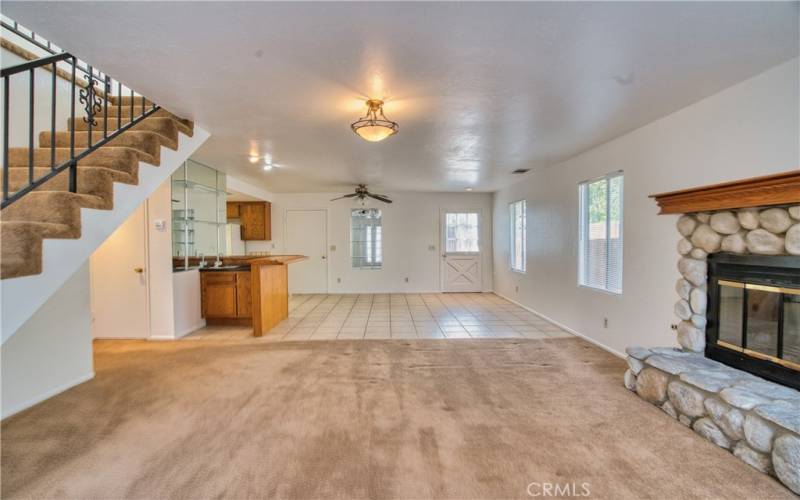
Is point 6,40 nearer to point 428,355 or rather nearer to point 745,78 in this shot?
point 428,355

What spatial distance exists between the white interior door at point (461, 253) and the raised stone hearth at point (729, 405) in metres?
5.63

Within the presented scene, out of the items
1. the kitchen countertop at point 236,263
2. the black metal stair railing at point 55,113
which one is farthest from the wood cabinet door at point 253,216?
the black metal stair railing at point 55,113

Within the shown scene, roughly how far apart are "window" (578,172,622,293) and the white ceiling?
0.77m

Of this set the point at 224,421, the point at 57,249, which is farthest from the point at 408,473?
the point at 57,249

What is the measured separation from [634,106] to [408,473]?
323 cm

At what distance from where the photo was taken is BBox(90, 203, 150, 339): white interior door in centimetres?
450

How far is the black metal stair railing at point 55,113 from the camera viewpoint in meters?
1.82

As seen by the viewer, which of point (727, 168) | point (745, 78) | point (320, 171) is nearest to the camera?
point (745, 78)

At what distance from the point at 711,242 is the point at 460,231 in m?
5.93

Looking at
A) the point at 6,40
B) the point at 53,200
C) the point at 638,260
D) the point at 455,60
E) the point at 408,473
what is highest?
the point at 6,40

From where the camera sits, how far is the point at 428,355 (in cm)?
394

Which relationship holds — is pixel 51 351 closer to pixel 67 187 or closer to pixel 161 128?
pixel 67 187

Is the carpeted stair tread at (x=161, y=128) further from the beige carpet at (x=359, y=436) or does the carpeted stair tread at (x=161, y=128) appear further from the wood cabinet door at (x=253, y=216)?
the wood cabinet door at (x=253, y=216)

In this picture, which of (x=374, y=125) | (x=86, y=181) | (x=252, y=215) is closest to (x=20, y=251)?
(x=86, y=181)
